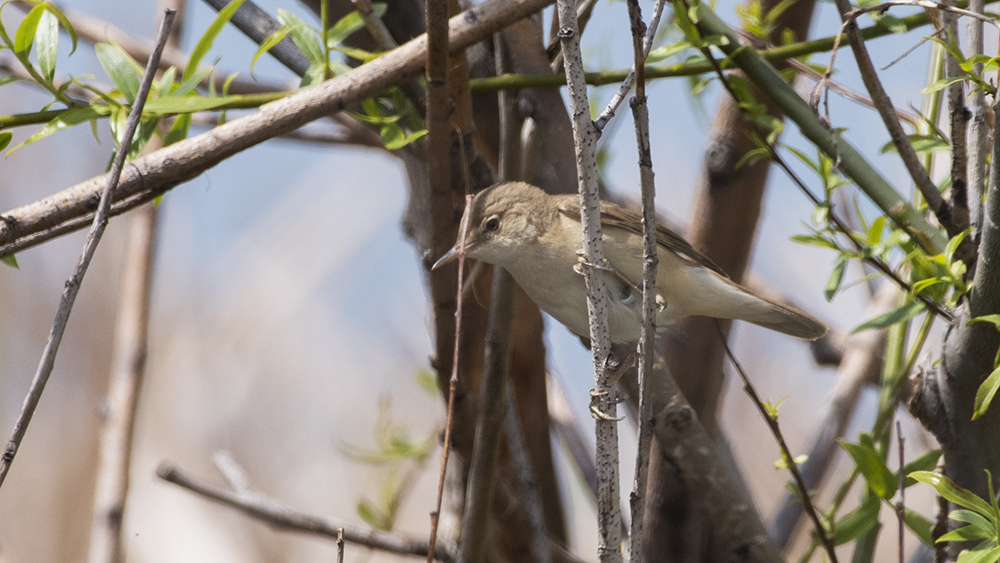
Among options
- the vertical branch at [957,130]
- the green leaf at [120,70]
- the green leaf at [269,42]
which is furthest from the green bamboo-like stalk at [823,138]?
the green leaf at [120,70]

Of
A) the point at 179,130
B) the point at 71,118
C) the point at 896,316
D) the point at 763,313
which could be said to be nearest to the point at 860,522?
the point at 896,316

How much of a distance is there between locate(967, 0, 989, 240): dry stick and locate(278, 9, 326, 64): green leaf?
98 centimetres

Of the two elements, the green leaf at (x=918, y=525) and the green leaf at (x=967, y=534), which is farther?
the green leaf at (x=918, y=525)

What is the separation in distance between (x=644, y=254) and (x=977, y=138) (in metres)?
0.58

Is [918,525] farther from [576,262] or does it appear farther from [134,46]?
[134,46]

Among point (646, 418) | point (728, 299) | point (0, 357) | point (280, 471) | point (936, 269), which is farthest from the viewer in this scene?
point (280, 471)

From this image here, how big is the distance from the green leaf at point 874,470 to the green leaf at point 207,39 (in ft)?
3.67

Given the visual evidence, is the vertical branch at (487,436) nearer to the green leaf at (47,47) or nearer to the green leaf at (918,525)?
the green leaf at (918,525)

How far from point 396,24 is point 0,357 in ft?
9.15

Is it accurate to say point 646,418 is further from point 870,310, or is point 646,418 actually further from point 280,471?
point 280,471

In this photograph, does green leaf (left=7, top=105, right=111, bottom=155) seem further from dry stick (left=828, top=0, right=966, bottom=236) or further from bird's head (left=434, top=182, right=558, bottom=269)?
dry stick (left=828, top=0, right=966, bottom=236)

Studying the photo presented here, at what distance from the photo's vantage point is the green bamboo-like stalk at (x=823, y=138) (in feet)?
4.30

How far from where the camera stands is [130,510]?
345 centimetres

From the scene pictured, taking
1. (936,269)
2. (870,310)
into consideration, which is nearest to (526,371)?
(936,269)
